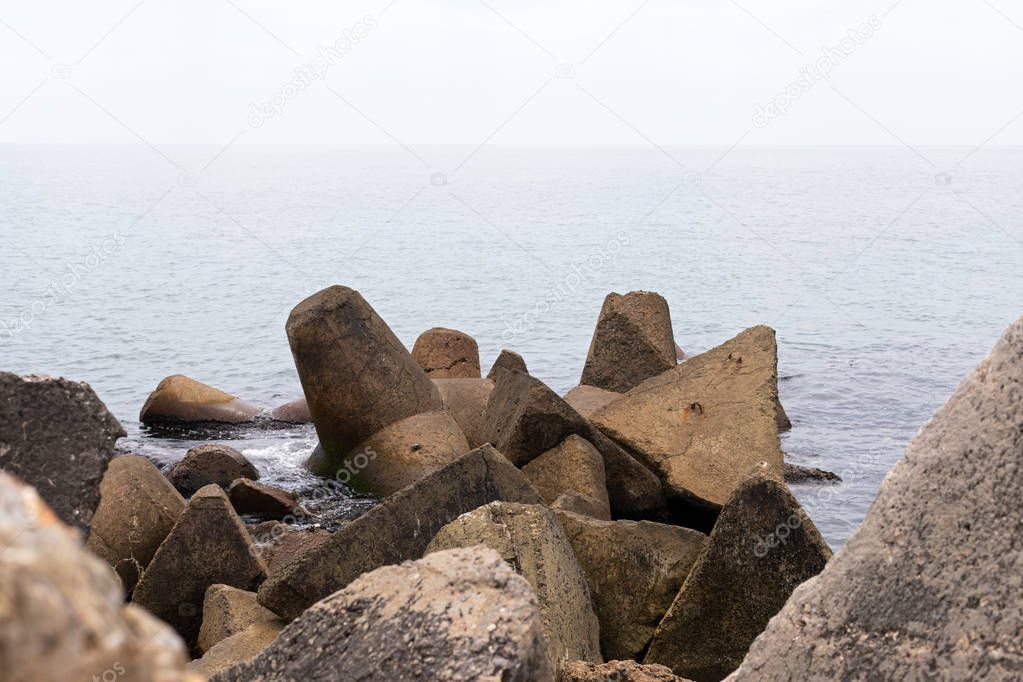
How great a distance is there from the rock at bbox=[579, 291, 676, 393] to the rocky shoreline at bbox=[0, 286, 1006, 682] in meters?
0.03

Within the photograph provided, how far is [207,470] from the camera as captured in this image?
37.1 ft

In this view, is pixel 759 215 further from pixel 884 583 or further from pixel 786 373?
pixel 884 583

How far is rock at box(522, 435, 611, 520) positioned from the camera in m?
8.86

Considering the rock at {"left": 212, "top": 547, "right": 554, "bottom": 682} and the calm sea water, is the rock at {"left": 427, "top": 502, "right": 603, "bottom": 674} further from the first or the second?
the calm sea water

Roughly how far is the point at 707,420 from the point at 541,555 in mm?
4844

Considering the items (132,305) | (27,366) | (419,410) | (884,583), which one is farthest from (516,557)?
(132,305)

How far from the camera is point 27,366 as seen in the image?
20328 millimetres

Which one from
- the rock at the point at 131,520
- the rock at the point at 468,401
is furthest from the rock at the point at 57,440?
the rock at the point at 468,401

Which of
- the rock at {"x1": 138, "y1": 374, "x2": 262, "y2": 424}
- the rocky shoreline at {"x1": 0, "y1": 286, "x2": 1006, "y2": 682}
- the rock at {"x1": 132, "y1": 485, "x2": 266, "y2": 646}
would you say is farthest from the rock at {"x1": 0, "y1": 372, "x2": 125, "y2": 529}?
the rock at {"x1": 138, "y1": 374, "x2": 262, "y2": 424}

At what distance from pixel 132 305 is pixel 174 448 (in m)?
16.0

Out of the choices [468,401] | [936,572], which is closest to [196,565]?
[936,572]

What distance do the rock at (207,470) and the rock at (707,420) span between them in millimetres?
3731

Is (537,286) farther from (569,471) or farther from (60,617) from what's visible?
(60,617)

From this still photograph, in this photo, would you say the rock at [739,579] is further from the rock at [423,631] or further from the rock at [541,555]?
the rock at [423,631]
